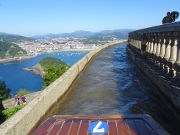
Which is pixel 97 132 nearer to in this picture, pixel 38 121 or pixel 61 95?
pixel 38 121

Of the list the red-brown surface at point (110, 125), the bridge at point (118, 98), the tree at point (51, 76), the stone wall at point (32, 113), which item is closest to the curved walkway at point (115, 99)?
the bridge at point (118, 98)

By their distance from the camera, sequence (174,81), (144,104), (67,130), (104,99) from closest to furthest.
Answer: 1. (67,130)
2. (174,81)
3. (144,104)
4. (104,99)

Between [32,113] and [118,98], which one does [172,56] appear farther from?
[32,113]

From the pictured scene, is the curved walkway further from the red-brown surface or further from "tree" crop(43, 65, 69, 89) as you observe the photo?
"tree" crop(43, 65, 69, 89)

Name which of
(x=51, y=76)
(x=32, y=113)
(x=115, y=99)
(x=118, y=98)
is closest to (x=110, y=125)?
(x=32, y=113)

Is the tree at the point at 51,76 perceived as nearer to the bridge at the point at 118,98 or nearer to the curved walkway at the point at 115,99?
the curved walkway at the point at 115,99

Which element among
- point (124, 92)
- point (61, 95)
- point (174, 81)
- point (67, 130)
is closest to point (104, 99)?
point (124, 92)

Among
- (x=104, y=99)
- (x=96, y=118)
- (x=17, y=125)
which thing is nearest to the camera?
(x=96, y=118)

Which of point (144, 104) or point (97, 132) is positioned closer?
point (97, 132)

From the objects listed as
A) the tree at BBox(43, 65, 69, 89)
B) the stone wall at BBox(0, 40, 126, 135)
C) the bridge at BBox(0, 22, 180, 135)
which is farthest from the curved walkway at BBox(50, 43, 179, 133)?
the tree at BBox(43, 65, 69, 89)
